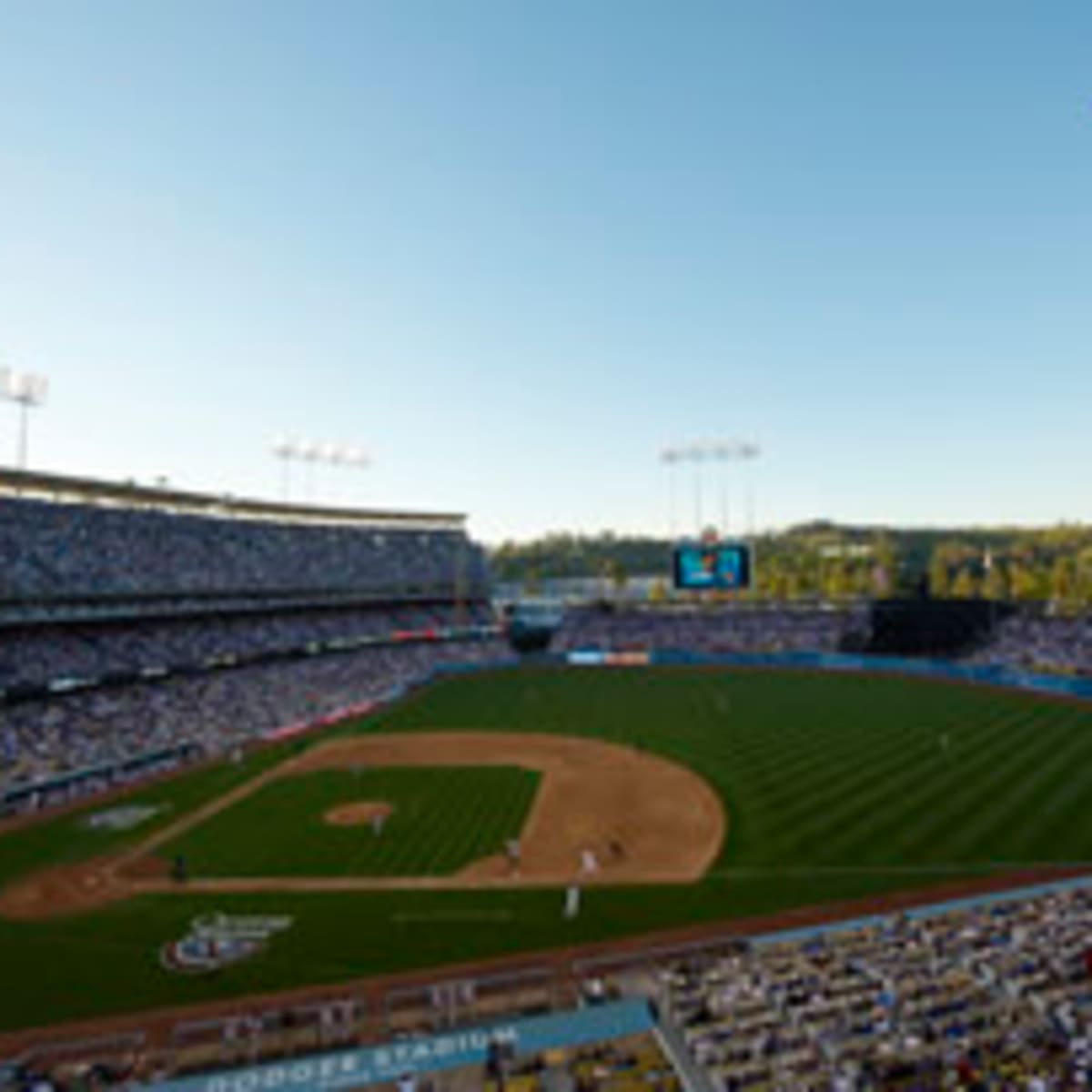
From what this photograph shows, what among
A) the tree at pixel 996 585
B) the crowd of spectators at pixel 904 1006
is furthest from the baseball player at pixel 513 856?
the tree at pixel 996 585

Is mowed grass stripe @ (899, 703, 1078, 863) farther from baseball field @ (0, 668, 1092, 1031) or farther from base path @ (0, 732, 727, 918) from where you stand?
base path @ (0, 732, 727, 918)

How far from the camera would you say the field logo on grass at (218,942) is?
63.8ft

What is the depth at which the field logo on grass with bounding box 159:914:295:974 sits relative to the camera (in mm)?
19453

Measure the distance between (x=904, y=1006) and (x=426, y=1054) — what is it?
32.3 feet

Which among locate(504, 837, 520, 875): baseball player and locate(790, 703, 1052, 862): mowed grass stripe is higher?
locate(790, 703, 1052, 862): mowed grass stripe

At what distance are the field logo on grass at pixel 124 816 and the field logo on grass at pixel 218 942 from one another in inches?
442

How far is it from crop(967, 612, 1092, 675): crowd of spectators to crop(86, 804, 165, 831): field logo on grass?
61.3 meters

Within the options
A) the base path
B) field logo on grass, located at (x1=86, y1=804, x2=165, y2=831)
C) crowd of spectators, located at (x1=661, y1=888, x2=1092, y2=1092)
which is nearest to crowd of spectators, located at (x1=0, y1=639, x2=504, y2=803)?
field logo on grass, located at (x1=86, y1=804, x2=165, y2=831)

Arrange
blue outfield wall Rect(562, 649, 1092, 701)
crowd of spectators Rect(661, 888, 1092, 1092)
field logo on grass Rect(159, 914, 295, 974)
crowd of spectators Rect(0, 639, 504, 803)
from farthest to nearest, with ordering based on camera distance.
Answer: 1. blue outfield wall Rect(562, 649, 1092, 701)
2. crowd of spectators Rect(0, 639, 504, 803)
3. field logo on grass Rect(159, 914, 295, 974)
4. crowd of spectators Rect(661, 888, 1092, 1092)

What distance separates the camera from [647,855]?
25828 millimetres

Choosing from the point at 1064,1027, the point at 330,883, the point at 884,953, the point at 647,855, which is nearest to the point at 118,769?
the point at 330,883

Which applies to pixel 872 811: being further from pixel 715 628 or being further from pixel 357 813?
pixel 715 628

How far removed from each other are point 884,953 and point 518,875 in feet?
39.1

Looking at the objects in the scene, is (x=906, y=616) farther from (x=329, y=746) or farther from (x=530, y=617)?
(x=329, y=746)
